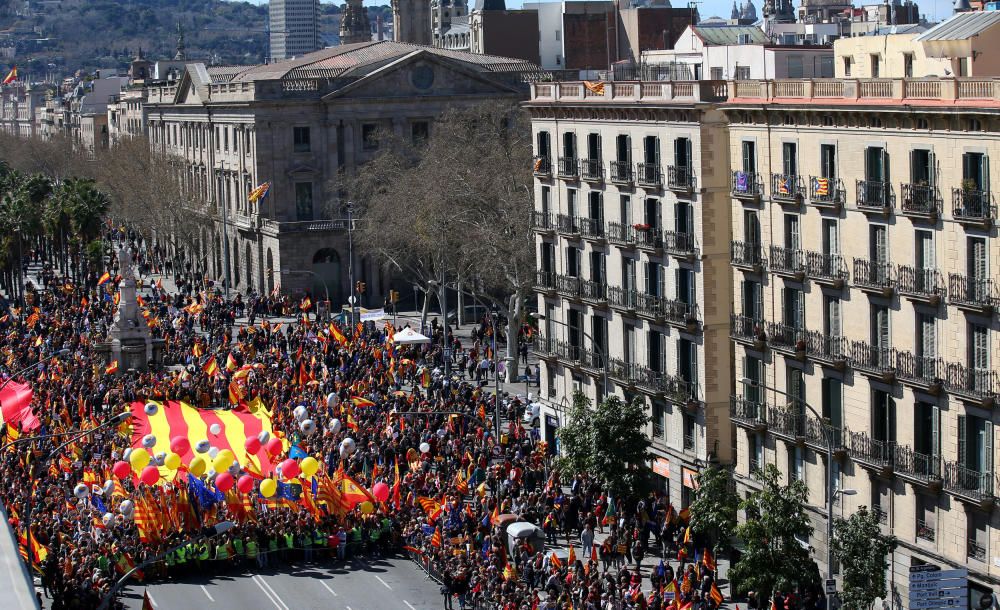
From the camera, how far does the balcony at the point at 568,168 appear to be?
62312 millimetres

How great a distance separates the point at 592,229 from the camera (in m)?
61.1

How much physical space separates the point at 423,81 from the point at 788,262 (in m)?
67.0

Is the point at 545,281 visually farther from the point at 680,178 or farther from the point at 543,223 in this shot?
the point at 680,178

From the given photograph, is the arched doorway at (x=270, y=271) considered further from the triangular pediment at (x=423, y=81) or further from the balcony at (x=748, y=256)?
the balcony at (x=748, y=256)

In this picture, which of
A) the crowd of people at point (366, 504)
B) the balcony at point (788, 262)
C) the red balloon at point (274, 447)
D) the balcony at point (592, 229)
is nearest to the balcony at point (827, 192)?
the balcony at point (788, 262)

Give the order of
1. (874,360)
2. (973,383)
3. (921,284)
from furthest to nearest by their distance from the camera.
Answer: (874,360) < (921,284) < (973,383)

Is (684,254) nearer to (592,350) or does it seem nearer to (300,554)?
(592,350)

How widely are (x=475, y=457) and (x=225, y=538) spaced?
1066cm

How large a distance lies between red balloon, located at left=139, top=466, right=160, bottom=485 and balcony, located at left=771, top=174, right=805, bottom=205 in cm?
1911

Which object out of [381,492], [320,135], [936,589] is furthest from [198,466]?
[320,135]

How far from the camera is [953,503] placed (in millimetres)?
41594

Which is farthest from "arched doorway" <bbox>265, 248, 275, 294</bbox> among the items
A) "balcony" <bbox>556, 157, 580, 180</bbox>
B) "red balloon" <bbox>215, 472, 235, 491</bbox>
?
"red balloon" <bbox>215, 472, 235, 491</bbox>

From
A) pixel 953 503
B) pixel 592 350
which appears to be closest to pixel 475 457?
pixel 592 350

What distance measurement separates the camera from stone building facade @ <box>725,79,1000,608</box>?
134ft
